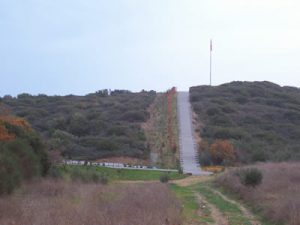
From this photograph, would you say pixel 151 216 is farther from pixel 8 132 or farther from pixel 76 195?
pixel 8 132

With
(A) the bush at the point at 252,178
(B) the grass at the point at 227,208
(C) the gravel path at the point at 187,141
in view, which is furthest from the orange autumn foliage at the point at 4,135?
(C) the gravel path at the point at 187,141

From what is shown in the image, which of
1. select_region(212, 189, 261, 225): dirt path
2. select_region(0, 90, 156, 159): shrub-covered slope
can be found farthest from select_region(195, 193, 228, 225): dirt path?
select_region(0, 90, 156, 159): shrub-covered slope

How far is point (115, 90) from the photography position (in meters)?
123

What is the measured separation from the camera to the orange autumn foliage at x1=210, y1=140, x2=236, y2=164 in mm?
51734

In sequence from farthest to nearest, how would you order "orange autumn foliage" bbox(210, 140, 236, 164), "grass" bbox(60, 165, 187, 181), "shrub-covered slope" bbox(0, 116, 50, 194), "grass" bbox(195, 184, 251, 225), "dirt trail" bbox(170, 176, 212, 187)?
"orange autumn foliage" bbox(210, 140, 236, 164) < "grass" bbox(60, 165, 187, 181) < "dirt trail" bbox(170, 176, 212, 187) < "shrub-covered slope" bbox(0, 116, 50, 194) < "grass" bbox(195, 184, 251, 225)

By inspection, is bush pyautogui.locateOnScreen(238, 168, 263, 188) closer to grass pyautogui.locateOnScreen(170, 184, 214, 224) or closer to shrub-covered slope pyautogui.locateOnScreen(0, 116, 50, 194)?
grass pyautogui.locateOnScreen(170, 184, 214, 224)

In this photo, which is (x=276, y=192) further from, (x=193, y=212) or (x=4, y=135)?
(x=4, y=135)

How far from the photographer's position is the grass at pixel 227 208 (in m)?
18.2

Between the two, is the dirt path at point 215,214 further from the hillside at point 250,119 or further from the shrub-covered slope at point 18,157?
the hillside at point 250,119

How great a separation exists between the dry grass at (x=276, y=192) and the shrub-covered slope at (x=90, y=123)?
16.0m

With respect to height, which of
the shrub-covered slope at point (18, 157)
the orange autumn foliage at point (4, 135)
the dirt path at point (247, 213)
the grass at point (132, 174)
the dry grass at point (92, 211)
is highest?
the orange autumn foliage at point (4, 135)

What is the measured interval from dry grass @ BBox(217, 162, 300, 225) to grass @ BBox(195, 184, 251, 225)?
72cm

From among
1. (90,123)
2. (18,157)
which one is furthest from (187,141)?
(18,157)

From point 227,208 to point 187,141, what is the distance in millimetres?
38251
